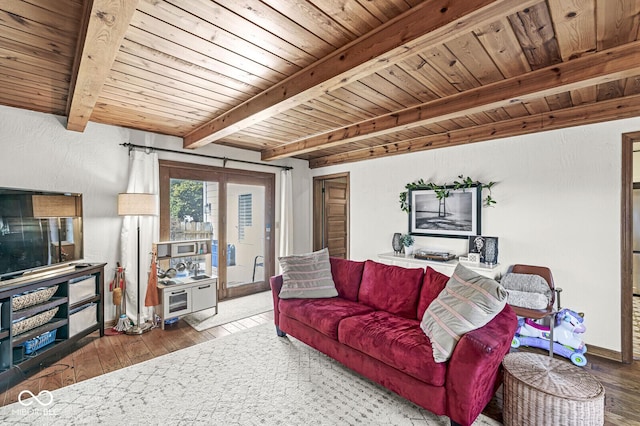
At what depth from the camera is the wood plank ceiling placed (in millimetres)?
1551

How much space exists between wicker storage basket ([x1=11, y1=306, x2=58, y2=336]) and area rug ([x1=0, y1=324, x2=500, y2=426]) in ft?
1.89

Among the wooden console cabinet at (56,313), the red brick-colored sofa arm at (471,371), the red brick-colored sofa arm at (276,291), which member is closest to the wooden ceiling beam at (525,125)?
the red brick-colored sofa arm at (471,371)

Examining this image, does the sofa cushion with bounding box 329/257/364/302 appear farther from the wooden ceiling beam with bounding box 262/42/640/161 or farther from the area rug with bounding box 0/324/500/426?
the wooden ceiling beam with bounding box 262/42/640/161

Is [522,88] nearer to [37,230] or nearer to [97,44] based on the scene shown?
[97,44]

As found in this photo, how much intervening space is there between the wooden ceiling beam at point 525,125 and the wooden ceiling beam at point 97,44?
3.61 metres

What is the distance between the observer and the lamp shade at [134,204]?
134 inches

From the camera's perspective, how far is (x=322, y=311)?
9.25 feet

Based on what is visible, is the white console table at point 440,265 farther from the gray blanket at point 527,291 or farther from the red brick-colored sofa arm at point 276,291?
the red brick-colored sofa arm at point 276,291

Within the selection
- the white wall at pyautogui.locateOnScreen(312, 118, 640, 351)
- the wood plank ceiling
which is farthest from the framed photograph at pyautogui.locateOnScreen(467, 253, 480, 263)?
the wood plank ceiling

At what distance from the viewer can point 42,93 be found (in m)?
2.67

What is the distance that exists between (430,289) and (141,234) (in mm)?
3391

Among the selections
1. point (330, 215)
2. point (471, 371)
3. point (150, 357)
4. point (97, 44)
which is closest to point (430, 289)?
point (471, 371)

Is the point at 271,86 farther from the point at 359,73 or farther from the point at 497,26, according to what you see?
the point at 497,26

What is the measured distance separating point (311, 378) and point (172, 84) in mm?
2702
